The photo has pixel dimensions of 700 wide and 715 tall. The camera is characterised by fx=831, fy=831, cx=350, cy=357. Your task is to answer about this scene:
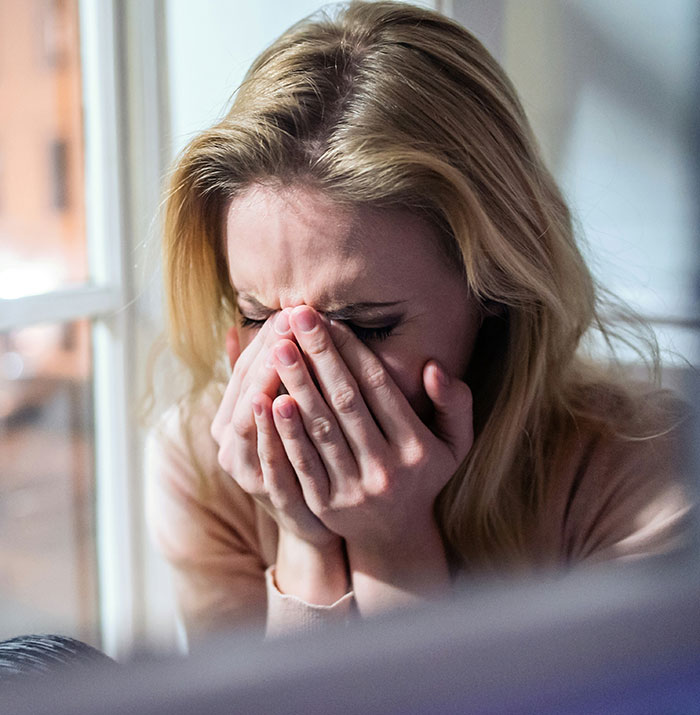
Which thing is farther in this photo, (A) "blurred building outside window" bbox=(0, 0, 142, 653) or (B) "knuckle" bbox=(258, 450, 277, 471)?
(A) "blurred building outside window" bbox=(0, 0, 142, 653)

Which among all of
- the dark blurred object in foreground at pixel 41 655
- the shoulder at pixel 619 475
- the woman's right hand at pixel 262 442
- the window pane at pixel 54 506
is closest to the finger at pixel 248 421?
the woman's right hand at pixel 262 442

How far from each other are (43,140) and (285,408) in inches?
32.8

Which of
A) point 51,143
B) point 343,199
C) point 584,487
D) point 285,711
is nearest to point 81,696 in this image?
point 285,711

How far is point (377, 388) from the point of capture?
0.54 metres

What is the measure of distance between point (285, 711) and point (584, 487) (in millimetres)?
592

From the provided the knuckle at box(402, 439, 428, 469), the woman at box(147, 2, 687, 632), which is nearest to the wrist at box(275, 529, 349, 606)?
the woman at box(147, 2, 687, 632)

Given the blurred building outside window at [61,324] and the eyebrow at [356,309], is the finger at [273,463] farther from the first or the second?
the blurred building outside window at [61,324]

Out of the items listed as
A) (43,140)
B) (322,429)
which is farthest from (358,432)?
(43,140)

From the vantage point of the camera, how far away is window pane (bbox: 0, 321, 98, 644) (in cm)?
126

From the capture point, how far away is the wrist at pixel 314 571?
611mm

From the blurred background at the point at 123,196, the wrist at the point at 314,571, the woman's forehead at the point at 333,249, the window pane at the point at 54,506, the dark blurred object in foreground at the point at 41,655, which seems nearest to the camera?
the dark blurred object in foreground at the point at 41,655

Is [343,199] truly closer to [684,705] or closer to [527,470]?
[527,470]

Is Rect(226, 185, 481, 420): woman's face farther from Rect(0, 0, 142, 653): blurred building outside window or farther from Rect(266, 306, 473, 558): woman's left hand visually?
Rect(0, 0, 142, 653): blurred building outside window

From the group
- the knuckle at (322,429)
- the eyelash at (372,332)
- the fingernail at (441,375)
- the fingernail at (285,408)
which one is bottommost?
the knuckle at (322,429)
